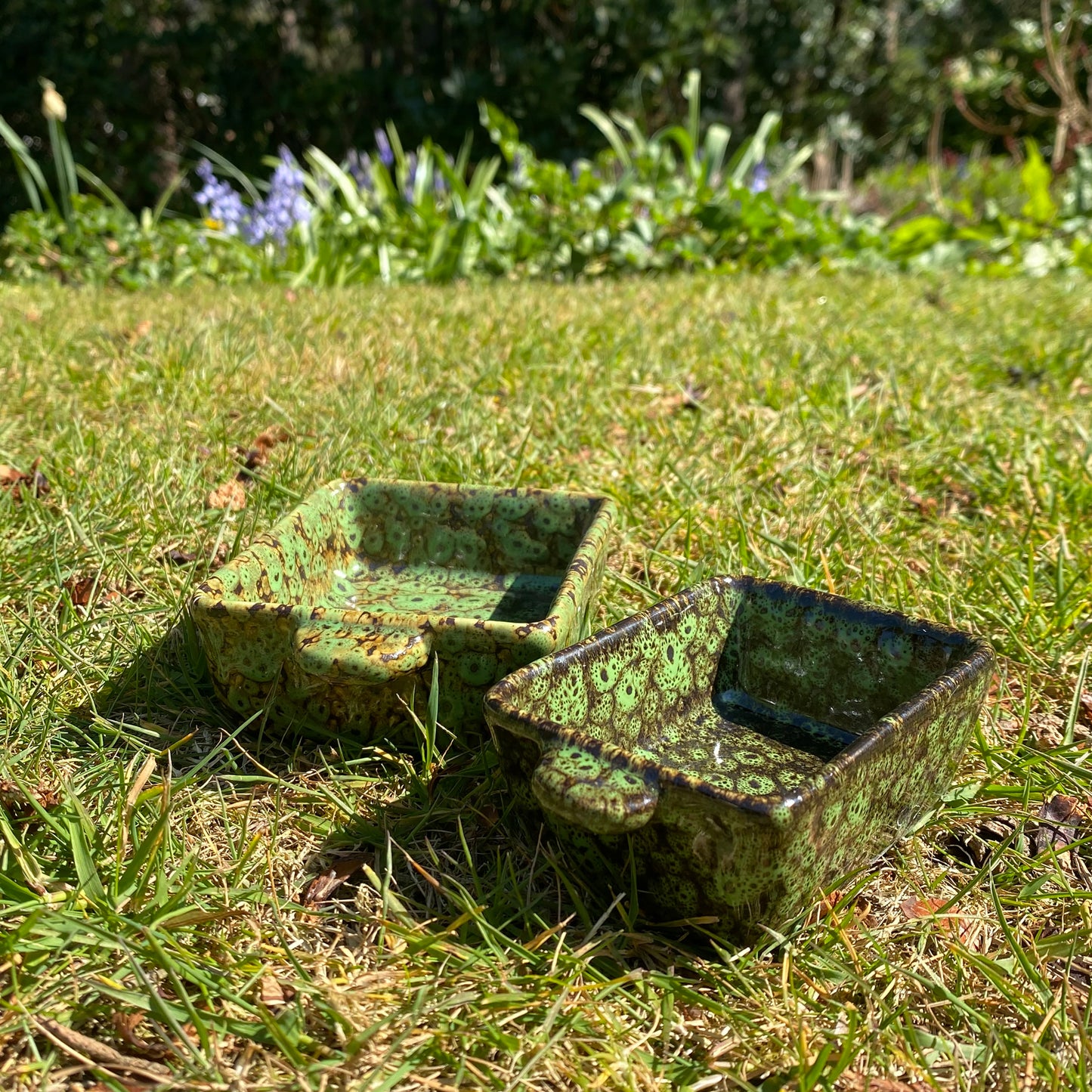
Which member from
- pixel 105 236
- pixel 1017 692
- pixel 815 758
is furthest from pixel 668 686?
pixel 105 236

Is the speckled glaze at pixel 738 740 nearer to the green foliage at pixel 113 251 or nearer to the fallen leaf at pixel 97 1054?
the fallen leaf at pixel 97 1054

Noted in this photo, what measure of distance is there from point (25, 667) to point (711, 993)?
1.20m

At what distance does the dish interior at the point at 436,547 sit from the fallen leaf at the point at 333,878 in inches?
21.6

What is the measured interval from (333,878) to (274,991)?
0.22 m

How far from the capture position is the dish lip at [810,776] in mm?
1195

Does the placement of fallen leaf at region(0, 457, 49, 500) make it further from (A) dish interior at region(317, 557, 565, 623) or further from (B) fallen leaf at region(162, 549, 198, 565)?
(A) dish interior at region(317, 557, 565, 623)

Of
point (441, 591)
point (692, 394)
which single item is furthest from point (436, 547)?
point (692, 394)

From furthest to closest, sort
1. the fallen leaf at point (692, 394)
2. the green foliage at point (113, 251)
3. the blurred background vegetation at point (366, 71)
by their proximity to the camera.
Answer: the blurred background vegetation at point (366, 71) < the green foliage at point (113, 251) < the fallen leaf at point (692, 394)

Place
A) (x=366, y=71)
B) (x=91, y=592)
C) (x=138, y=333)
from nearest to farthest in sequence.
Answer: (x=91, y=592)
(x=138, y=333)
(x=366, y=71)

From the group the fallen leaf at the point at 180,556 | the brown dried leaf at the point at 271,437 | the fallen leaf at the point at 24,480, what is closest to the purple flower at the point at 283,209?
the brown dried leaf at the point at 271,437

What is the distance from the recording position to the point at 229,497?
2488 millimetres

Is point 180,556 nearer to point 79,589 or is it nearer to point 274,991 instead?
point 79,589

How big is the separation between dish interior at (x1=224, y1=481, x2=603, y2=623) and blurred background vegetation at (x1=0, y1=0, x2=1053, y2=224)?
6.34m

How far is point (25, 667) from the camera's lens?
1.79 m
